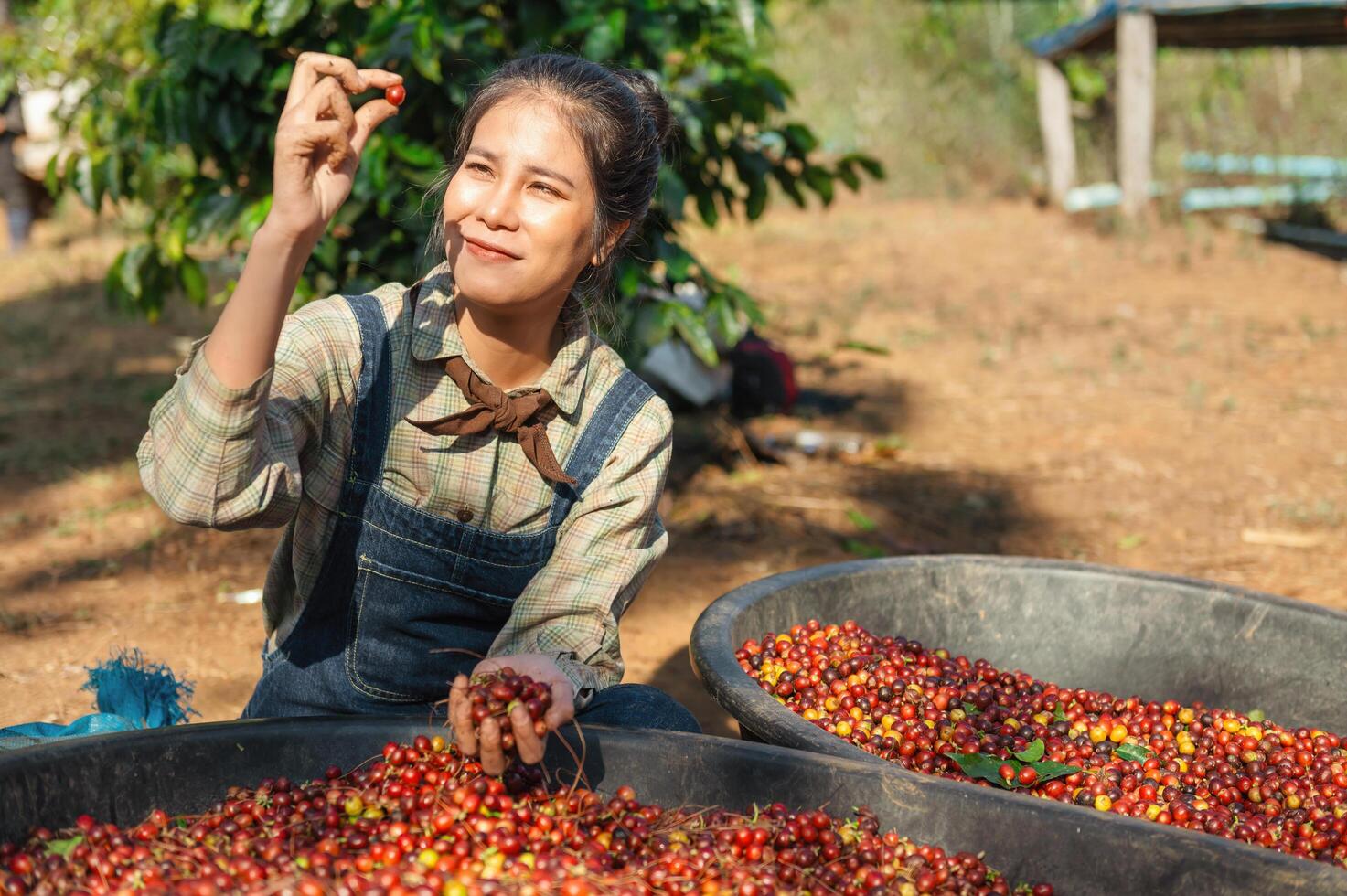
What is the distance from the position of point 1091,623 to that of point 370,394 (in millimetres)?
1495

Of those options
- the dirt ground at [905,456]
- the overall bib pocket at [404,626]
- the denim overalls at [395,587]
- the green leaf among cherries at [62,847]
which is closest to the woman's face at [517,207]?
the denim overalls at [395,587]

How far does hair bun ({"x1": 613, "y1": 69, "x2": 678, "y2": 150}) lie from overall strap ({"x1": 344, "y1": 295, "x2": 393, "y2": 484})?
0.58 meters

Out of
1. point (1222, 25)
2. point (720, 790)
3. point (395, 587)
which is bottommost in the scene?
point (720, 790)

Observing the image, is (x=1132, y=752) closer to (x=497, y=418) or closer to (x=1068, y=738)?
(x=1068, y=738)

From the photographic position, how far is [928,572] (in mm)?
2643

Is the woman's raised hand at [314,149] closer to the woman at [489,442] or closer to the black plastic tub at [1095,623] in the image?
the woman at [489,442]

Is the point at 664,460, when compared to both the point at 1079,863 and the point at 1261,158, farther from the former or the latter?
the point at 1261,158

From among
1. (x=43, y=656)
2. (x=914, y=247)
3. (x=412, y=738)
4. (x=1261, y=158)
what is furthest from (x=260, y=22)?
(x=1261, y=158)

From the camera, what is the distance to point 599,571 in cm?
209

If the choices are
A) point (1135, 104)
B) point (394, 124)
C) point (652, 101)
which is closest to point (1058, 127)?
point (1135, 104)

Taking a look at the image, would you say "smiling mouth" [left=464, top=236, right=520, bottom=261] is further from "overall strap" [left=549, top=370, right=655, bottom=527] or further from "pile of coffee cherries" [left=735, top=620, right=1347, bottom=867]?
"pile of coffee cherries" [left=735, top=620, right=1347, bottom=867]

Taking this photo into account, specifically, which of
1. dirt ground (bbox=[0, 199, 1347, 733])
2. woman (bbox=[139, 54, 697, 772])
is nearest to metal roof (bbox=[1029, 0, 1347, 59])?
dirt ground (bbox=[0, 199, 1347, 733])

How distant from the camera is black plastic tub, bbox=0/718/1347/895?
1.42m

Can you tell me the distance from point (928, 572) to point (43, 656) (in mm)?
2416
